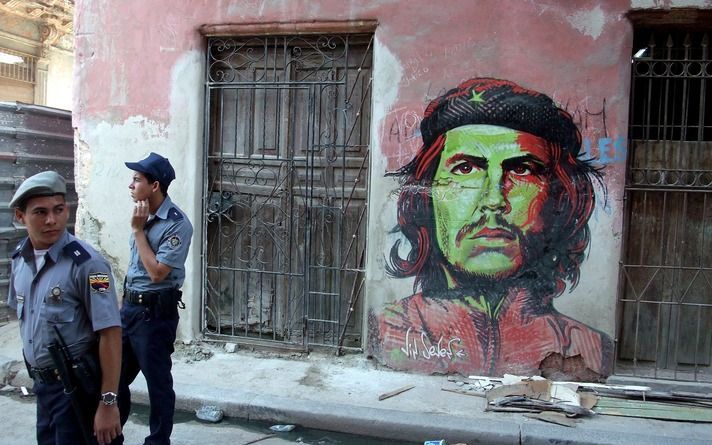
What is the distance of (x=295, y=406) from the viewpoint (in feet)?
15.0

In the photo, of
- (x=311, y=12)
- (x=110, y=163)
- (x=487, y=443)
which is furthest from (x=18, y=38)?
(x=487, y=443)

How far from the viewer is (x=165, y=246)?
3594 mm

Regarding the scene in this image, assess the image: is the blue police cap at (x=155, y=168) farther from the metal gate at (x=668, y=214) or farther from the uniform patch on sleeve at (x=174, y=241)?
the metal gate at (x=668, y=214)

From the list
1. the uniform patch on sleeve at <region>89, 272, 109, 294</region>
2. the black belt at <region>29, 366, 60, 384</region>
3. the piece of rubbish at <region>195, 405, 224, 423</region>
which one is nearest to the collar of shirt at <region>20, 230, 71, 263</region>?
the uniform patch on sleeve at <region>89, 272, 109, 294</region>

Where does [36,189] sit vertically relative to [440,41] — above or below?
below

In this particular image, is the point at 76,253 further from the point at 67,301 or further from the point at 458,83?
the point at 458,83

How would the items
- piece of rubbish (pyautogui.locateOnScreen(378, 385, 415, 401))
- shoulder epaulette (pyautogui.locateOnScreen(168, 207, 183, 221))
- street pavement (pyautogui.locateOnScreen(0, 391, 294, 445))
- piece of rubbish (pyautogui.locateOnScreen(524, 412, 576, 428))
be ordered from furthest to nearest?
1. piece of rubbish (pyautogui.locateOnScreen(378, 385, 415, 401))
2. piece of rubbish (pyautogui.locateOnScreen(524, 412, 576, 428))
3. street pavement (pyautogui.locateOnScreen(0, 391, 294, 445))
4. shoulder epaulette (pyautogui.locateOnScreen(168, 207, 183, 221))

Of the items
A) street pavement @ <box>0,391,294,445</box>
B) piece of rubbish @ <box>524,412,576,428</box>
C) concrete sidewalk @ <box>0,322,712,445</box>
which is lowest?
street pavement @ <box>0,391,294,445</box>

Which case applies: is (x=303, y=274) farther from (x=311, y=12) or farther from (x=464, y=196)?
(x=311, y=12)

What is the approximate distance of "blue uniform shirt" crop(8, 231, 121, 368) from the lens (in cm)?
257

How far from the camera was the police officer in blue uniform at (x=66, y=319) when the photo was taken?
2.57 metres

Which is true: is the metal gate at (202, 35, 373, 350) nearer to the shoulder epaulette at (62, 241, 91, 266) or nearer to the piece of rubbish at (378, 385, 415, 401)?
the piece of rubbish at (378, 385, 415, 401)

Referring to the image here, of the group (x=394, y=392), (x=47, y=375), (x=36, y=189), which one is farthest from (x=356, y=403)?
(x=36, y=189)

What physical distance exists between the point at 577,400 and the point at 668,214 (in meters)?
1.78
